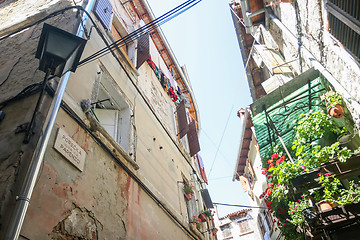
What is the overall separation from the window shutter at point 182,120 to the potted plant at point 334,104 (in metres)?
5.56

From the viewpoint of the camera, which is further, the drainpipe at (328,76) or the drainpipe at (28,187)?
the drainpipe at (328,76)

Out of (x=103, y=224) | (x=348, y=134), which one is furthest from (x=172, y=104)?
(x=103, y=224)

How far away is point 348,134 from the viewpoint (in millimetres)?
5309

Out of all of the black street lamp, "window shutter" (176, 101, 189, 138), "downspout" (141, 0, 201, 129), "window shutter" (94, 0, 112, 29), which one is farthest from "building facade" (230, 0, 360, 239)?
→ "downspout" (141, 0, 201, 129)

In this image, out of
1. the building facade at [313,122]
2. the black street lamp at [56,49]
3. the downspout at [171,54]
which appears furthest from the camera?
the downspout at [171,54]

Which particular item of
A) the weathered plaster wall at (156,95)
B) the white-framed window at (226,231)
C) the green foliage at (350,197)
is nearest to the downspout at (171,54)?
the weathered plaster wall at (156,95)

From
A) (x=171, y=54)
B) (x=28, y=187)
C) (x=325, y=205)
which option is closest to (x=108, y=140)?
(x=28, y=187)

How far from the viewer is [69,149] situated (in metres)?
3.56

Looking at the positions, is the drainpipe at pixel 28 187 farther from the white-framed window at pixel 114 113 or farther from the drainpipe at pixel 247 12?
the drainpipe at pixel 247 12

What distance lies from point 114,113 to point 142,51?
3.12 metres

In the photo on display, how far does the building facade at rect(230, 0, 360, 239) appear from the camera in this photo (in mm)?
4535

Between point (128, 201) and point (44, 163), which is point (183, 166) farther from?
point (44, 163)

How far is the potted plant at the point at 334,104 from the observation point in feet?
16.6

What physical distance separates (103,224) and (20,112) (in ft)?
5.96
